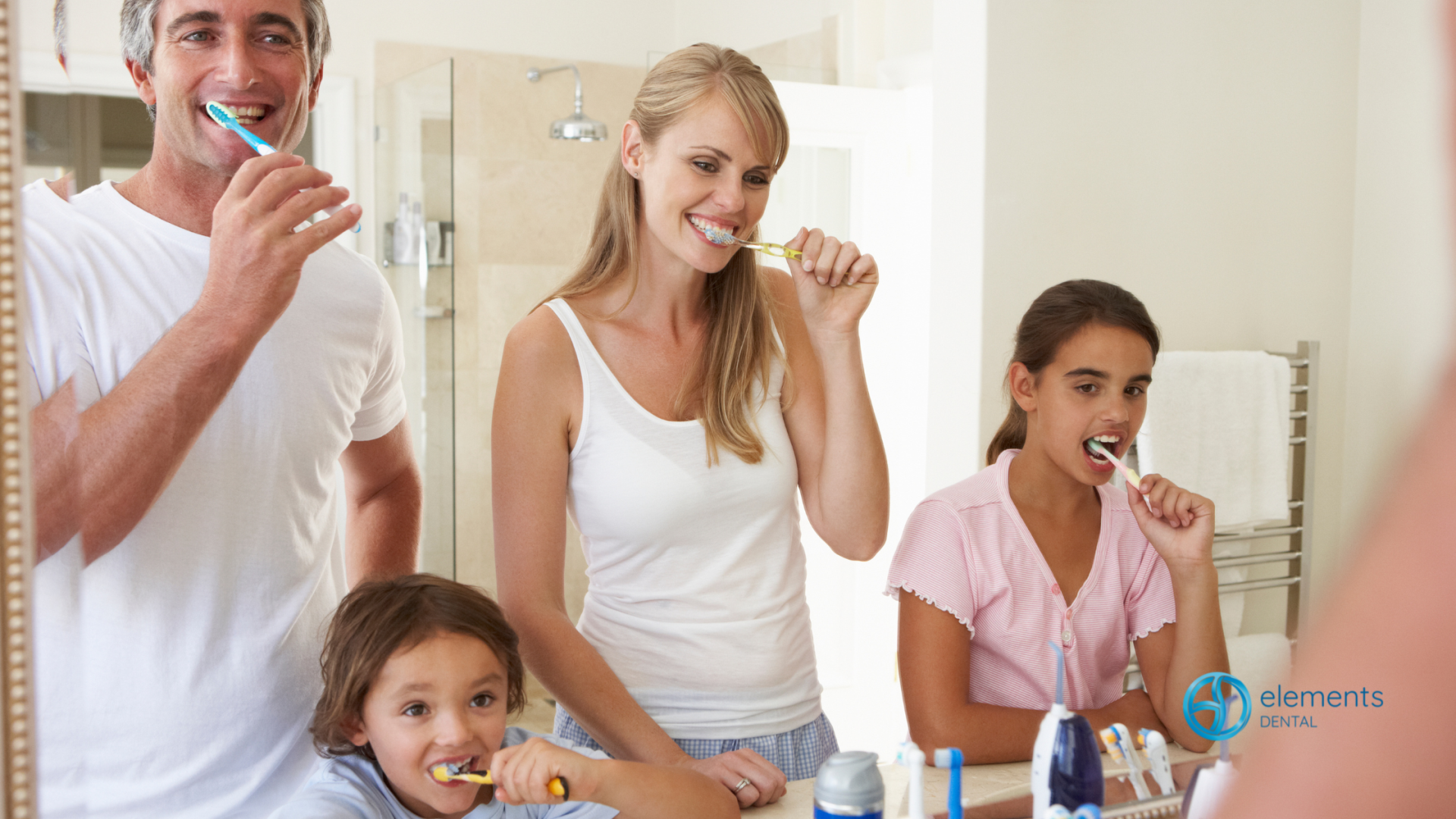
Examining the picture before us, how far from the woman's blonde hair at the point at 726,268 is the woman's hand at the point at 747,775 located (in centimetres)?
23

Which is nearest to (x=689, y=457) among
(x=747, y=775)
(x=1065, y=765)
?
(x=747, y=775)

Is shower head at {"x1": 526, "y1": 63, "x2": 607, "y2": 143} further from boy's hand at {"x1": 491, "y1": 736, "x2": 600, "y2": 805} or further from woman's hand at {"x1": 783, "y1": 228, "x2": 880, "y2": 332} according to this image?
boy's hand at {"x1": 491, "y1": 736, "x2": 600, "y2": 805}

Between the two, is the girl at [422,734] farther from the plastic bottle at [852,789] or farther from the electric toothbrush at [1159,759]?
the electric toothbrush at [1159,759]

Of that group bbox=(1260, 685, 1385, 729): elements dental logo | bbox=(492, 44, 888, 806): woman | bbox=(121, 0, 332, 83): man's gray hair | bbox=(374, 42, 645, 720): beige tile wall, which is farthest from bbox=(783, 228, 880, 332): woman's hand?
bbox=(374, 42, 645, 720): beige tile wall

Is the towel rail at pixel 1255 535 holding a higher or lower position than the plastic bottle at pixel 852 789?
higher

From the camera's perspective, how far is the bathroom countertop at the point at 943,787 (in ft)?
2.30

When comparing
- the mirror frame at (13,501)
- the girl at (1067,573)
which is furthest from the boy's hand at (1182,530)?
the mirror frame at (13,501)

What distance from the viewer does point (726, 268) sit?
88 cm

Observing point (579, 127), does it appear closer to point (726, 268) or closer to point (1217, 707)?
point (726, 268)

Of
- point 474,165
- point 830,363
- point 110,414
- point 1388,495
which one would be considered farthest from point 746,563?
point 474,165

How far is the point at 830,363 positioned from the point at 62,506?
55 cm

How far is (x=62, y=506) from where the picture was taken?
533mm

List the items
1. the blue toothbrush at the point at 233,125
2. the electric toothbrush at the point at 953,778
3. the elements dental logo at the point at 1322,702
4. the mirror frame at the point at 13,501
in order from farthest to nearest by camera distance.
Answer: the electric toothbrush at the point at 953,778
the blue toothbrush at the point at 233,125
the mirror frame at the point at 13,501
the elements dental logo at the point at 1322,702

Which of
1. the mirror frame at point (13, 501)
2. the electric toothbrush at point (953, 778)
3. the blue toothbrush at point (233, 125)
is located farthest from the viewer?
the electric toothbrush at point (953, 778)
